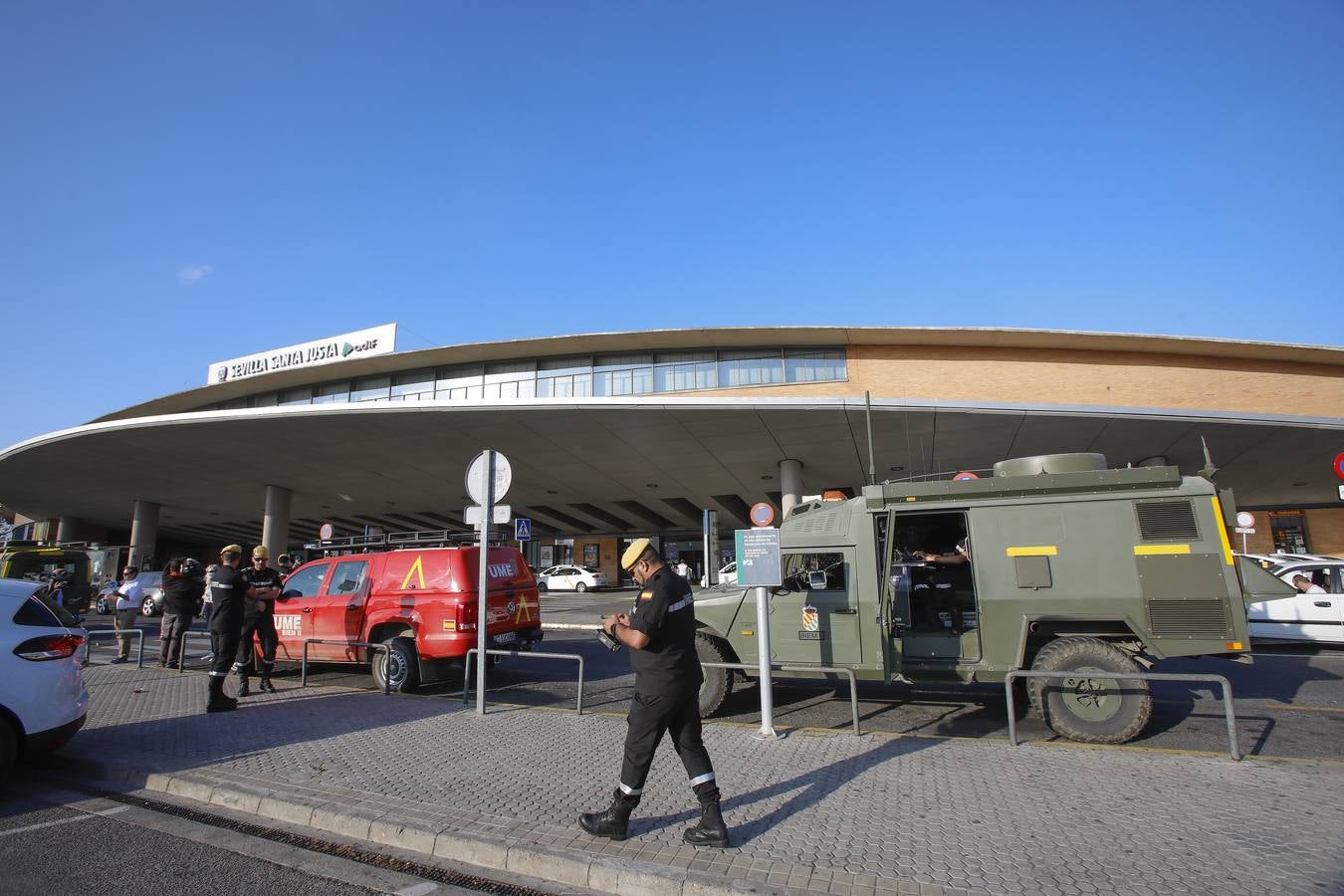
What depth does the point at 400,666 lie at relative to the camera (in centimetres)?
920

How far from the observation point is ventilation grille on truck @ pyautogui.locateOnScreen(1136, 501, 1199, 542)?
6512 millimetres

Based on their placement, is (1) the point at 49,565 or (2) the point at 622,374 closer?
(1) the point at 49,565

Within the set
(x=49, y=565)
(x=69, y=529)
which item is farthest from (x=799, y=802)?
(x=69, y=529)

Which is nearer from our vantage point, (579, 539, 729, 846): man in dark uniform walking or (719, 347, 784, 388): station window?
(579, 539, 729, 846): man in dark uniform walking

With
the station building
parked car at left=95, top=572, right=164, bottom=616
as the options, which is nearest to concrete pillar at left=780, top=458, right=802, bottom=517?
the station building

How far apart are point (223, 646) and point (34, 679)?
2.50 meters

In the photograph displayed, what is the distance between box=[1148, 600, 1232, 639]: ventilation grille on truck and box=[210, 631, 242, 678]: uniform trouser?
9587 millimetres

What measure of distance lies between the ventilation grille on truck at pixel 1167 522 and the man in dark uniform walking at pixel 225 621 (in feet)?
31.0

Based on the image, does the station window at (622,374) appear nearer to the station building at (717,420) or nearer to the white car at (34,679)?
the station building at (717,420)

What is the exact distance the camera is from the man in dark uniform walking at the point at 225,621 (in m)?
7.68

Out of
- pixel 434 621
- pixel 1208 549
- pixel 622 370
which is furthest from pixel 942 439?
pixel 434 621

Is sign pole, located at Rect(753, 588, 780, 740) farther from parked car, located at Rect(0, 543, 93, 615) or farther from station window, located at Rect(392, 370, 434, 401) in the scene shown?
station window, located at Rect(392, 370, 434, 401)

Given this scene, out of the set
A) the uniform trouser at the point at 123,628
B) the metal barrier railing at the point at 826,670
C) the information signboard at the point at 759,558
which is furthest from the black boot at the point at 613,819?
the uniform trouser at the point at 123,628

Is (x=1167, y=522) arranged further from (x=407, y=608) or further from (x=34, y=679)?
(x=34, y=679)
